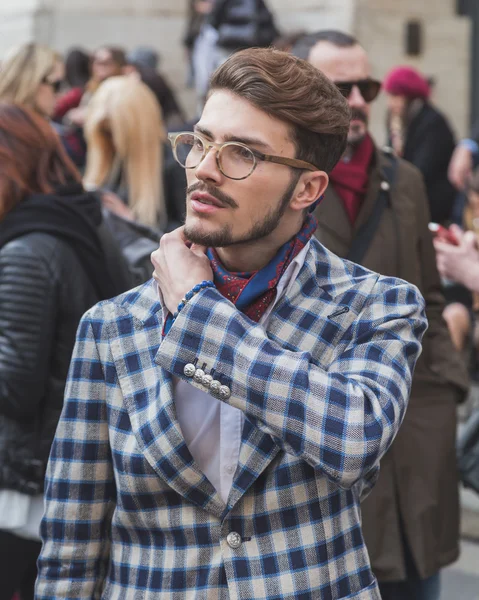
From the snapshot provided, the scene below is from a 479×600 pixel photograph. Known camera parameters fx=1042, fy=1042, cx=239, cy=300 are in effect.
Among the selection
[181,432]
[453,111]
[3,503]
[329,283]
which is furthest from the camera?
[453,111]

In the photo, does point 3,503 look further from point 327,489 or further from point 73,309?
point 327,489

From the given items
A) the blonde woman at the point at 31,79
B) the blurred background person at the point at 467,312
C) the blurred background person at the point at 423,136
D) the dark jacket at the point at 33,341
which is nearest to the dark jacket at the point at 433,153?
the blurred background person at the point at 423,136

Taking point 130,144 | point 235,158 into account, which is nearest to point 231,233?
point 235,158

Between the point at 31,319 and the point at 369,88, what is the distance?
1.42 m

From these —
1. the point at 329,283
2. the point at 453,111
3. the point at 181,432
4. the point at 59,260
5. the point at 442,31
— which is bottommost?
the point at 453,111

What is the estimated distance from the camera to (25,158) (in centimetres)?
365

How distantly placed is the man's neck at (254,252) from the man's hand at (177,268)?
9 cm

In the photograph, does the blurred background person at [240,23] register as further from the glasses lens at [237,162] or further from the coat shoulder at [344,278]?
the glasses lens at [237,162]

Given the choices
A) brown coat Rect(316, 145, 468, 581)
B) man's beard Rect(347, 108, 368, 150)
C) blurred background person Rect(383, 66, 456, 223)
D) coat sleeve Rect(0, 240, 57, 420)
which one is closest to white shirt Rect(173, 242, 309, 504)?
coat sleeve Rect(0, 240, 57, 420)

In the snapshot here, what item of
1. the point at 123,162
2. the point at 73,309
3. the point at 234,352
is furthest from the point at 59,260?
the point at 123,162

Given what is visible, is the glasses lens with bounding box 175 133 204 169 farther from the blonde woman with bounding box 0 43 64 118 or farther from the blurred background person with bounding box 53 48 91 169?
the blurred background person with bounding box 53 48 91 169

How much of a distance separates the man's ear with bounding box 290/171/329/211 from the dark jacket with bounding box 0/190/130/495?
4.27ft

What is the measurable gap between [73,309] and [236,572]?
4.84ft

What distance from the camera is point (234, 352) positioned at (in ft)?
6.59
